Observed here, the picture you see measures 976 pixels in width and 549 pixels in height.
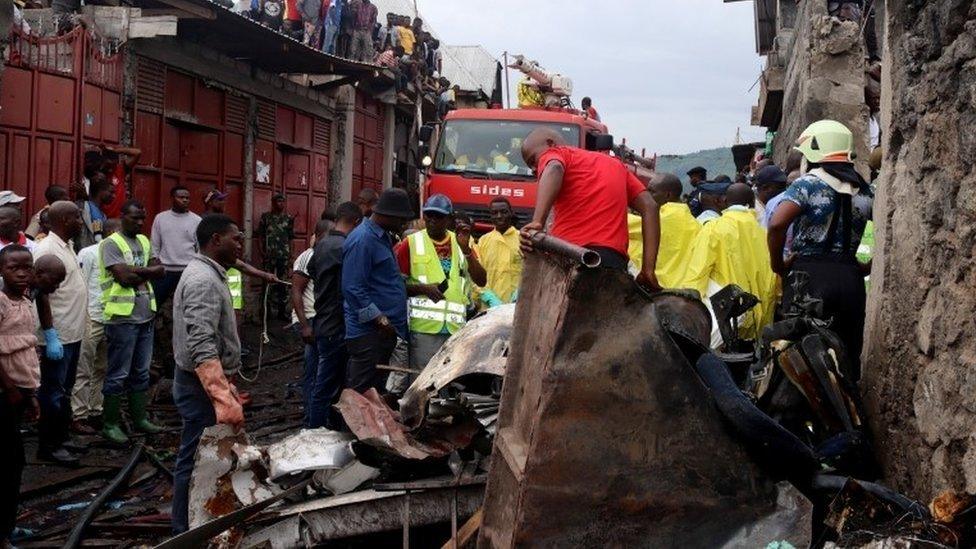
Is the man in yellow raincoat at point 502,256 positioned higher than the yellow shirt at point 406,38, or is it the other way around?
the yellow shirt at point 406,38

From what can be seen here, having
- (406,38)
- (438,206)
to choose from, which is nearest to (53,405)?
(438,206)

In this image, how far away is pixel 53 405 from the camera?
7836 millimetres

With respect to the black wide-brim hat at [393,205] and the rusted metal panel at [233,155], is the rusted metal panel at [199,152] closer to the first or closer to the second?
the rusted metal panel at [233,155]

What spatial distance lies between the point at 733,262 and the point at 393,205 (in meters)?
2.34

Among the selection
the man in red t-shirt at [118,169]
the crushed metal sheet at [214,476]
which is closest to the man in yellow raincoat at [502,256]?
the crushed metal sheet at [214,476]

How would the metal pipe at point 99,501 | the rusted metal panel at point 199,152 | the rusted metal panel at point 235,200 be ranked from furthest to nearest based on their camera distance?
1. the rusted metal panel at point 235,200
2. the rusted metal panel at point 199,152
3. the metal pipe at point 99,501

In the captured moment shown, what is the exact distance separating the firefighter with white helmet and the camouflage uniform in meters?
11.9

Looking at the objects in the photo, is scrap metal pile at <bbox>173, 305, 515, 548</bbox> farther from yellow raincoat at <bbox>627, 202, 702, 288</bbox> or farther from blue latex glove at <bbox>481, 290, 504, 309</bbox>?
blue latex glove at <bbox>481, 290, 504, 309</bbox>

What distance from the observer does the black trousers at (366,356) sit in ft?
23.8

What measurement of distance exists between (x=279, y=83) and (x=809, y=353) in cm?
1460

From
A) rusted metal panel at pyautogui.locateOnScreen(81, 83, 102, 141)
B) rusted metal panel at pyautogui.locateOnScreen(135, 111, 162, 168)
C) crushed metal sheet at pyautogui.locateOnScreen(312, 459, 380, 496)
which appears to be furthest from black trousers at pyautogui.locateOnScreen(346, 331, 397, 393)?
rusted metal panel at pyautogui.locateOnScreen(135, 111, 162, 168)

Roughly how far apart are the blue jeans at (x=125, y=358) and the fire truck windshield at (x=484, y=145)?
24.4 ft

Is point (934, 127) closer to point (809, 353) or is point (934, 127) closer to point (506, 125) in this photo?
point (809, 353)

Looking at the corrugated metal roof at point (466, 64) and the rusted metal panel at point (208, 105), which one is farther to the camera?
the corrugated metal roof at point (466, 64)
